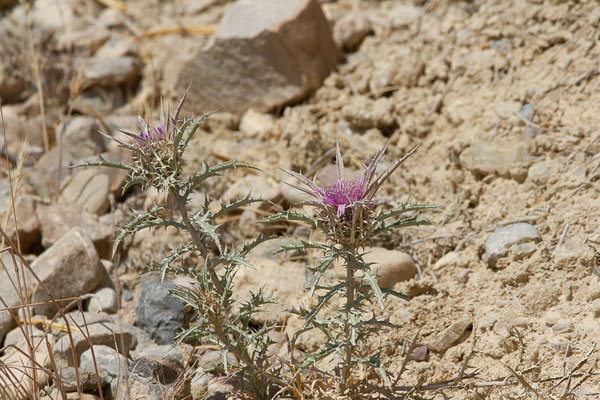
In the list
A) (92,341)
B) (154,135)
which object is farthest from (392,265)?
(92,341)

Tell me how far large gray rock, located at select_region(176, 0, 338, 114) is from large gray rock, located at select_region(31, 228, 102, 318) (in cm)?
167

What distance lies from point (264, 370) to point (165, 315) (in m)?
0.92

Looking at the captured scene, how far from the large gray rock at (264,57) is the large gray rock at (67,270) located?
1673mm

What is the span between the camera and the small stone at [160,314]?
3.13 meters

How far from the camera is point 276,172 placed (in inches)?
162

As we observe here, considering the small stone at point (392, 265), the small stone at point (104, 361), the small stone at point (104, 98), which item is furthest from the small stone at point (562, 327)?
the small stone at point (104, 98)

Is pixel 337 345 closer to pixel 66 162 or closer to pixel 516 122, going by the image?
pixel 516 122

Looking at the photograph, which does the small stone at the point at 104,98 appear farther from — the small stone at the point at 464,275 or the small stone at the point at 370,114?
the small stone at the point at 464,275

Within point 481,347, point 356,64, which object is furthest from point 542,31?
point 481,347

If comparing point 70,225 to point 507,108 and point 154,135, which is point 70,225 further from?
point 507,108

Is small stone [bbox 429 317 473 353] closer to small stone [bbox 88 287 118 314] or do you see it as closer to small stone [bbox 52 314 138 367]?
small stone [bbox 52 314 138 367]

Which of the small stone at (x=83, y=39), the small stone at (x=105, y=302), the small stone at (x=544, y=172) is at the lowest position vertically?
the small stone at (x=105, y=302)

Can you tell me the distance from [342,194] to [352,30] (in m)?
3.10

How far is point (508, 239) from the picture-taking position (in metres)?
2.93
